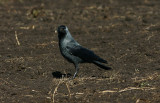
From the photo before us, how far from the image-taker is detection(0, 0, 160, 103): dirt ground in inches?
325

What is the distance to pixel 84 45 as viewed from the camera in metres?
13.2

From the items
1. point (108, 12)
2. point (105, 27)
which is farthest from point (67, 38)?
point (108, 12)

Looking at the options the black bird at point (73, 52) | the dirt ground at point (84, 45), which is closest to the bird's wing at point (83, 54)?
the black bird at point (73, 52)

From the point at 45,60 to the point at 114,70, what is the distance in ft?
5.86

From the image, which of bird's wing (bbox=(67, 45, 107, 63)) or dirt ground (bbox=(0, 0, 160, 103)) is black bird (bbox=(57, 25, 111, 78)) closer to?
bird's wing (bbox=(67, 45, 107, 63))

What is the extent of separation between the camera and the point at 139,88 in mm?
8375

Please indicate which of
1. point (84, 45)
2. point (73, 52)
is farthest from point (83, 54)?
point (84, 45)

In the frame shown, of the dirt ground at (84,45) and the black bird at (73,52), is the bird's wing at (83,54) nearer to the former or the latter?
the black bird at (73,52)

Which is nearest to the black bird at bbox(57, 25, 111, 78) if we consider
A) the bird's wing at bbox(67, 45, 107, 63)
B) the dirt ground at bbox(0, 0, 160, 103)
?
the bird's wing at bbox(67, 45, 107, 63)

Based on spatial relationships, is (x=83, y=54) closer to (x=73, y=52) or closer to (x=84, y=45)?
(x=73, y=52)

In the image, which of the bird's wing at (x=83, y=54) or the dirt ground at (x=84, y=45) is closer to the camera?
the dirt ground at (x=84, y=45)

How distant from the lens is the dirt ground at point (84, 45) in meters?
8.26

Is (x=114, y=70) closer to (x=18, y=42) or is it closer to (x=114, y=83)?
(x=114, y=83)

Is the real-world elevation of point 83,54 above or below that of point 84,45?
above
